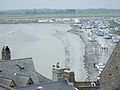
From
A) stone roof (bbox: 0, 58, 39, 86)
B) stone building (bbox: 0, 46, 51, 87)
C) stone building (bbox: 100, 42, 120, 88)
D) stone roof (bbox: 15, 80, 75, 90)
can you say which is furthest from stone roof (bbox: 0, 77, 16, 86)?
stone building (bbox: 100, 42, 120, 88)

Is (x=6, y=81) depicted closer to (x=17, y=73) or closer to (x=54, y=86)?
(x=17, y=73)

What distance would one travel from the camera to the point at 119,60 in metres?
14.0

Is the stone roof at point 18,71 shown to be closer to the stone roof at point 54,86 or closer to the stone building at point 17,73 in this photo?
the stone building at point 17,73

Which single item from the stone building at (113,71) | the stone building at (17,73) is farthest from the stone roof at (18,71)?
the stone building at (113,71)

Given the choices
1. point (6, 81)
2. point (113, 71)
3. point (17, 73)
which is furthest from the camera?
point (17, 73)

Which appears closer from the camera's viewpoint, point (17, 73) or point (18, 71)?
point (17, 73)

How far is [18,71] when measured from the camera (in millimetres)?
20906

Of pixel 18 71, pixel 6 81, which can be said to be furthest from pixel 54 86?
pixel 18 71

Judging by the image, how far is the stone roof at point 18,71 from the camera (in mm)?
19750

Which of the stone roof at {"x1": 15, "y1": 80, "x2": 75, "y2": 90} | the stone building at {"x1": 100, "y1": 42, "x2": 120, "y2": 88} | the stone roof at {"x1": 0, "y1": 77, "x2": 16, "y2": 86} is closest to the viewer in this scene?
the stone building at {"x1": 100, "y1": 42, "x2": 120, "y2": 88}

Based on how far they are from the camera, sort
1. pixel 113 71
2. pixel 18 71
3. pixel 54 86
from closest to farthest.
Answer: pixel 113 71 → pixel 54 86 → pixel 18 71

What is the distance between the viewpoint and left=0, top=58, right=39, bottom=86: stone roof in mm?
19750

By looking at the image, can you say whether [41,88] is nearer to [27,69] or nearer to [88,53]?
[27,69]

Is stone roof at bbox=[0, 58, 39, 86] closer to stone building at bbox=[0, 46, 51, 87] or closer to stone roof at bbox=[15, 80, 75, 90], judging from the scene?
stone building at bbox=[0, 46, 51, 87]
